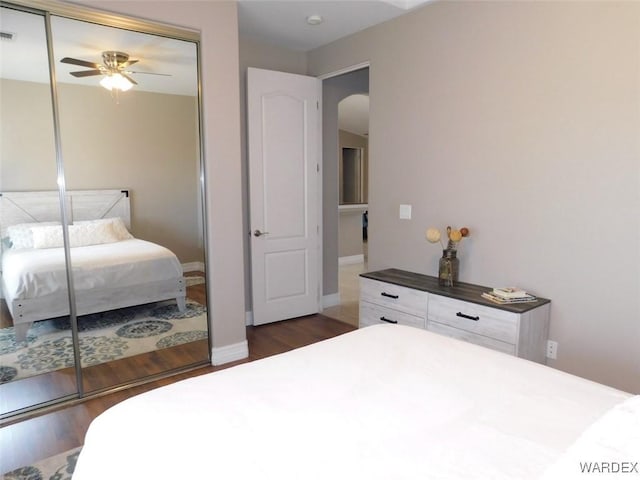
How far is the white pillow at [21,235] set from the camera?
2.53 metres

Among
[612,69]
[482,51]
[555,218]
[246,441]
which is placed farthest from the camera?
[482,51]

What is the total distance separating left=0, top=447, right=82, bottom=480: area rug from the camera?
78.6 inches

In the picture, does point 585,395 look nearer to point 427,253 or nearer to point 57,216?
point 427,253

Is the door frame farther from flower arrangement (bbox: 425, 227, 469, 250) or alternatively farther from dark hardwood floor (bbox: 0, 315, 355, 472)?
flower arrangement (bbox: 425, 227, 469, 250)

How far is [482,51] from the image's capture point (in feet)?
9.54

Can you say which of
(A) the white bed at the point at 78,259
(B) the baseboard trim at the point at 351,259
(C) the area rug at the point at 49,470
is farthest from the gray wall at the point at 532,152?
(B) the baseboard trim at the point at 351,259

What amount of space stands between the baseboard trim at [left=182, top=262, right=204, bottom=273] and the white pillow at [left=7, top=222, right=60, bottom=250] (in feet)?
3.16

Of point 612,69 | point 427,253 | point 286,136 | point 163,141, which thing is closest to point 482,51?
point 612,69

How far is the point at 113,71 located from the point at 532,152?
109 inches

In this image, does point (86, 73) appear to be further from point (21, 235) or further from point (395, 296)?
point (395, 296)

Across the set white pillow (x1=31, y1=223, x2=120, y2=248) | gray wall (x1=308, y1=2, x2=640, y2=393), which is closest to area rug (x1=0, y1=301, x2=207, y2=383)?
white pillow (x1=31, y1=223, x2=120, y2=248)

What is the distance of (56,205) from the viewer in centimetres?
261

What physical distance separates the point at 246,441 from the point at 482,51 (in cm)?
288

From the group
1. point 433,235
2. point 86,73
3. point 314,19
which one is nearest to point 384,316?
point 433,235
